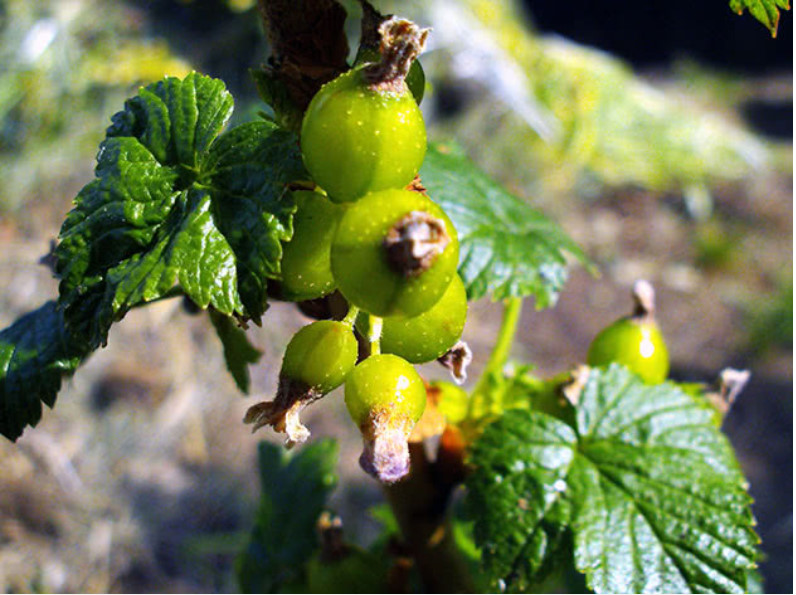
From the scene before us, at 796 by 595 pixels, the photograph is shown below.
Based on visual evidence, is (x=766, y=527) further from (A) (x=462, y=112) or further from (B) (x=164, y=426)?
(A) (x=462, y=112)

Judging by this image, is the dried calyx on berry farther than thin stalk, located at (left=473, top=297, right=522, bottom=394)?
No

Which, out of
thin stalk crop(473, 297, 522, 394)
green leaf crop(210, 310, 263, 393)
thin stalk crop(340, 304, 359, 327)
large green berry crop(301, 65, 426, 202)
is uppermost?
large green berry crop(301, 65, 426, 202)

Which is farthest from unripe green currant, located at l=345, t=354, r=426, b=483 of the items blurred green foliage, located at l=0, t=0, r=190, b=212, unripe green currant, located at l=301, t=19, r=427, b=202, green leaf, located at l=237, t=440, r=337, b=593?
blurred green foliage, located at l=0, t=0, r=190, b=212

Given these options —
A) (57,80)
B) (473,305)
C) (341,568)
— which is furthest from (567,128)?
(341,568)

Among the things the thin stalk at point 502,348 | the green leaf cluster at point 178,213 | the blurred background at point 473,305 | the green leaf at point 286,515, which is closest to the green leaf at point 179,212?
the green leaf cluster at point 178,213

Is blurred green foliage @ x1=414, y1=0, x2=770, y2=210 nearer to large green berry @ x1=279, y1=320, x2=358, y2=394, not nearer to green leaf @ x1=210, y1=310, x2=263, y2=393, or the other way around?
green leaf @ x1=210, y1=310, x2=263, y2=393
